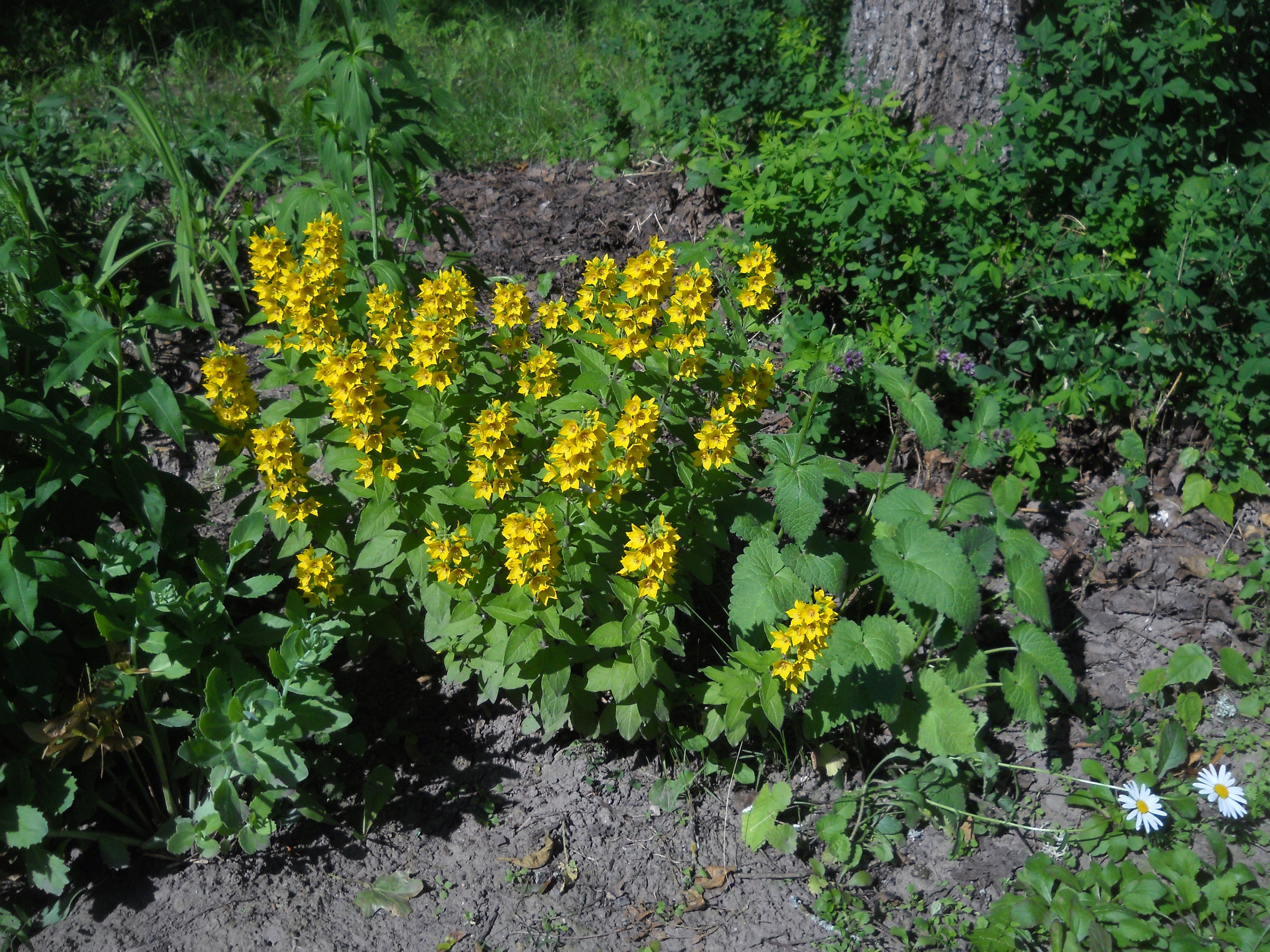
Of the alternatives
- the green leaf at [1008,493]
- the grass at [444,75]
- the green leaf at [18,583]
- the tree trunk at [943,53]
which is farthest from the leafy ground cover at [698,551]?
the grass at [444,75]

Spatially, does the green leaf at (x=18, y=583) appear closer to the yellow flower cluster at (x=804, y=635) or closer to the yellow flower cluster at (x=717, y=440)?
the yellow flower cluster at (x=717, y=440)

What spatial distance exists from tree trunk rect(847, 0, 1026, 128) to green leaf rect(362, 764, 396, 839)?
3.47 meters

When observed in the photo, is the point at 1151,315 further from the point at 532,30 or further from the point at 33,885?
the point at 532,30

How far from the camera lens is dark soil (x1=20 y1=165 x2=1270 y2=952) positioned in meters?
2.23

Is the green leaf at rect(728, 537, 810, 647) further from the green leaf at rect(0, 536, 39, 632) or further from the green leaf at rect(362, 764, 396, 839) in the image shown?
the green leaf at rect(0, 536, 39, 632)

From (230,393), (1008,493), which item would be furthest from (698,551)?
(230,393)

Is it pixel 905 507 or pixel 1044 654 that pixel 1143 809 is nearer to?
pixel 1044 654

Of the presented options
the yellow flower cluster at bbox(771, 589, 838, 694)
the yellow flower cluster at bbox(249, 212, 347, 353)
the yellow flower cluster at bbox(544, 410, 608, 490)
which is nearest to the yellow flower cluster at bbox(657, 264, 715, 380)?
the yellow flower cluster at bbox(544, 410, 608, 490)

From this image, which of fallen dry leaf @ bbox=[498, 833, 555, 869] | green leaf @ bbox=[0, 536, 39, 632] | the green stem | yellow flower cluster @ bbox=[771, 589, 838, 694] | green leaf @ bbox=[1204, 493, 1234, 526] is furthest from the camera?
green leaf @ bbox=[1204, 493, 1234, 526]

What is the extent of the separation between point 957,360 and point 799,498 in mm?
1316

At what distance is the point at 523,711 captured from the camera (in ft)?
9.09

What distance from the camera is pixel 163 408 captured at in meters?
2.03

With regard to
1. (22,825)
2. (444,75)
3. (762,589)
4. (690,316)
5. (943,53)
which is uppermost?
(943,53)

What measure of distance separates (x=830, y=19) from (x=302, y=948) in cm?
606
